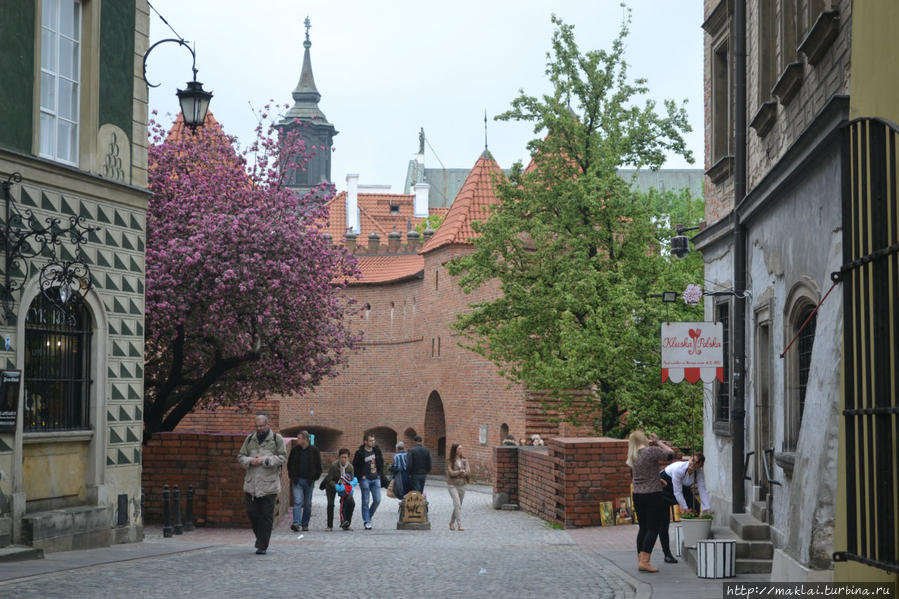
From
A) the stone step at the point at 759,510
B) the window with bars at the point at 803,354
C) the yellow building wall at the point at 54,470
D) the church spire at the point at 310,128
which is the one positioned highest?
the church spire at the point at 310,128

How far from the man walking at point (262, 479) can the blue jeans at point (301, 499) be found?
6047mm

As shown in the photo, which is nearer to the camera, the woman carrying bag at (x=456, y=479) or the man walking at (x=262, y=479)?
the man walking at (x=262, y=479)

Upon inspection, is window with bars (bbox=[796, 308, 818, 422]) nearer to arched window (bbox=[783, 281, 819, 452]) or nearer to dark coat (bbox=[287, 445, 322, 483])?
arched window (bbox=[783, 281, 819, 452])

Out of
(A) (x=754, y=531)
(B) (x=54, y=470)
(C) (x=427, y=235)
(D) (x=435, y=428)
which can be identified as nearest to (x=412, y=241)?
(C) (x=427, y=235)

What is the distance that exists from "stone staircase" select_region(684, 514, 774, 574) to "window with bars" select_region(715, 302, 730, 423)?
303 centimetres

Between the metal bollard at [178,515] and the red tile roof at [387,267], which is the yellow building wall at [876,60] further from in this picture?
the red tile roof at [387,267]

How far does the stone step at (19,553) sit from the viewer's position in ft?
43.0

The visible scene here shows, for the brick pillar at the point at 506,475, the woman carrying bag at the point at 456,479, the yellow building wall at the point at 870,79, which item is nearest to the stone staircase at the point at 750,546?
the yellow building wall at the point at 870,79

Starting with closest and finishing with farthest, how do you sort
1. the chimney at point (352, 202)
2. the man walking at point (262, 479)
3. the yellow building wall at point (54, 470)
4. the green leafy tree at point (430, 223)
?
the yellow building wall at point (54, 470)
the man walking at point (262, 479)
the green leafy tree at point (430, 223)
the chimney at point (352, 202)

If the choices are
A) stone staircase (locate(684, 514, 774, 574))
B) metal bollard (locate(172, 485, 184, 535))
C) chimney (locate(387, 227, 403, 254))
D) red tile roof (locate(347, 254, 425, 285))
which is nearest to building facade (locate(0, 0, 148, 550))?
metal bollard (locate(172, 485, 184, 535))

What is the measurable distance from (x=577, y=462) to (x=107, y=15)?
34.7 feet

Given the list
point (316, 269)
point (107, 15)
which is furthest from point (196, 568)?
point (316, 269)

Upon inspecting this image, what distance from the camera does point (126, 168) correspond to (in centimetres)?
1642

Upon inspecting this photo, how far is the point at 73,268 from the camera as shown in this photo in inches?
598
